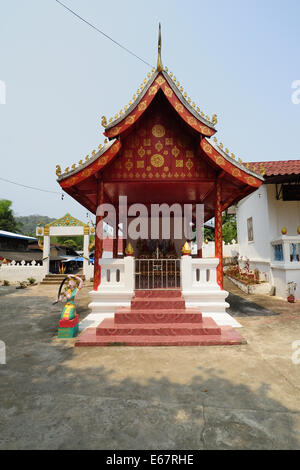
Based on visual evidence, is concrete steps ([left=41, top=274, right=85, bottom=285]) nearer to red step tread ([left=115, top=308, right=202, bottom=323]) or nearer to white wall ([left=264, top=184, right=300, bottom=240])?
white wall ([left=264, top=184, right=300, bottom=240])

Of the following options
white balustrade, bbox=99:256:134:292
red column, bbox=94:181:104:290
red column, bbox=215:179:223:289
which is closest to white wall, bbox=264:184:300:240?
A: red column, bbox=215:179:223:289

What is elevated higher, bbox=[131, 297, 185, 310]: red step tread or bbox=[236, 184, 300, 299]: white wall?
bbox=[236, 184, 300, 299]: white wall

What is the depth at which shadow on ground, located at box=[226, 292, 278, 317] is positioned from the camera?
7266mm

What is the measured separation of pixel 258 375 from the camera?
3.44 m

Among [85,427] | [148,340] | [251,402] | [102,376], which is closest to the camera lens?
[85,427]

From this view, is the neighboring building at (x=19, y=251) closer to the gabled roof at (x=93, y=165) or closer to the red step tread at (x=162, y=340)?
the gabled roof at (x=93, y=165)

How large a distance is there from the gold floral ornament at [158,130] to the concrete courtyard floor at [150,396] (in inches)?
217

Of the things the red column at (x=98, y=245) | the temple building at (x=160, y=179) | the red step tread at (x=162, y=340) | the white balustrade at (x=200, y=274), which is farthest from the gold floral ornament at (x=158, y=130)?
the red step tread at (x=162, y=340)

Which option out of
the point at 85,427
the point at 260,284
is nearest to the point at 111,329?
the point at 85,427

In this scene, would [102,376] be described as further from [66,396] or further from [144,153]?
[144,153]

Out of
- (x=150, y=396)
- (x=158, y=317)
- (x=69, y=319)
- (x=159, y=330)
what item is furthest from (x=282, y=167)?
(x=150, y=396)

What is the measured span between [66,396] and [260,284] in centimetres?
1010

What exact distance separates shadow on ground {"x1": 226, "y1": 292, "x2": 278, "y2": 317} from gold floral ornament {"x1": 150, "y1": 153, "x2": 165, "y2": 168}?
16.2 feet
